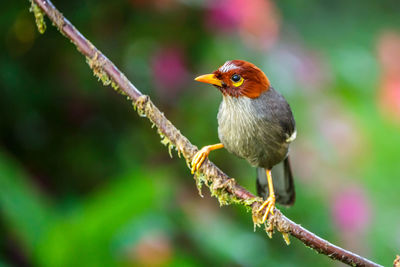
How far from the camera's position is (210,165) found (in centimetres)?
196

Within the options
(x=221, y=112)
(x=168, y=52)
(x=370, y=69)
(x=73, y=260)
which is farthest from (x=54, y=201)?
(x=370, y=69)

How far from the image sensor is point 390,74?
14.6 ft

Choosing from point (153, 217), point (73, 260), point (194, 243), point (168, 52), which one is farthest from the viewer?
point (168, 52)

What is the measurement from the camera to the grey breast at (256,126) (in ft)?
7.47

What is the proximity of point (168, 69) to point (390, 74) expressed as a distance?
2083mm

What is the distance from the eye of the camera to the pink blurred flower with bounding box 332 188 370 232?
3.46 metres

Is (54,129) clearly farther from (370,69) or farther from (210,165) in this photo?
(370,69)

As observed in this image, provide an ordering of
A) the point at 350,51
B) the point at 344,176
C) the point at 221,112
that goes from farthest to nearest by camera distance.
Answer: the point at 350,51, the point at 344,176, the point at 221,112

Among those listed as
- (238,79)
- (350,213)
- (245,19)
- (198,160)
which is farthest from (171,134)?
(350,213)

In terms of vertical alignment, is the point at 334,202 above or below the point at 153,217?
below

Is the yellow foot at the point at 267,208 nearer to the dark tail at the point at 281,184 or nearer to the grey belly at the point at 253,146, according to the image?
the grey belly at the point at 253,146

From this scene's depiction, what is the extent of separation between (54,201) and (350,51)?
8.48ft

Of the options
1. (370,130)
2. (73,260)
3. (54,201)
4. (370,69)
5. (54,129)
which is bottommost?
(370,130)

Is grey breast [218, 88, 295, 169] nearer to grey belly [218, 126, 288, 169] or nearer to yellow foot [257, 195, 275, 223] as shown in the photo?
grey belly [218, 126, 288, 169]
